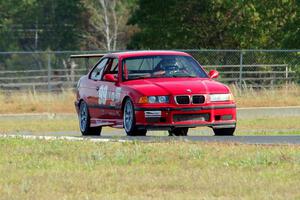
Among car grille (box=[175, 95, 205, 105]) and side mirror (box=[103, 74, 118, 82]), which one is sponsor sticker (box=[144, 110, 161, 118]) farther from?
side mirror (box=[103, 74, 118, 82])

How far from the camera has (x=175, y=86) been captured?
1861cm

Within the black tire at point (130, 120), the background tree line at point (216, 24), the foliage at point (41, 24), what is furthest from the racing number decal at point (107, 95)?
the foliage at point (41, 24)

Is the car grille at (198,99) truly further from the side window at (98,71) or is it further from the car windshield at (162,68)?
the side window at (98,71)

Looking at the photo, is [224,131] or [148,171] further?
[224,131]

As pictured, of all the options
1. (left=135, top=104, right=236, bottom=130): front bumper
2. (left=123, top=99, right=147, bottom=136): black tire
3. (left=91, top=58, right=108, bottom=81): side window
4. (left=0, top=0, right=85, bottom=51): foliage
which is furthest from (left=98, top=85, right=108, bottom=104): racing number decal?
(left=0, top=0, right=85, bottom=51): foliage

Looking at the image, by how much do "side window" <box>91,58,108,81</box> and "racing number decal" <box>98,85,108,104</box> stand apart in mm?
426

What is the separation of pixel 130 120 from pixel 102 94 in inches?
61.2

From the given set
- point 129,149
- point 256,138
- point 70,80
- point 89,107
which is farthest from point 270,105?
point 129,149

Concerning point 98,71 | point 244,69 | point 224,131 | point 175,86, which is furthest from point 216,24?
point 175,86

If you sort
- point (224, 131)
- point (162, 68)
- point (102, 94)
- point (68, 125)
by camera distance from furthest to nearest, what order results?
1. point (68, 125)
2. point (102, 94)
3. point (162, 68)
4. point (224, 131)

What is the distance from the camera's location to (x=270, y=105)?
31531mm

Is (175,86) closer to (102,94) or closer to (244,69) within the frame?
(102,94)

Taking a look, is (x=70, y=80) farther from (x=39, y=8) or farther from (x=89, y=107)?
(x=39, y=8)

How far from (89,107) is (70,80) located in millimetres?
16261
